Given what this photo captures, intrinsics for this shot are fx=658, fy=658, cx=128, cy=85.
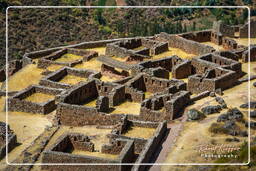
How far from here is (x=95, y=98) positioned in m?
61.9

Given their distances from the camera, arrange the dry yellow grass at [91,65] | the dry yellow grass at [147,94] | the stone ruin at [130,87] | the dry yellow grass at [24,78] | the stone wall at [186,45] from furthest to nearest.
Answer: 1. the stone wall at [186,45]
2. the dry yellow grass at [91,65]
3. the dry yellow grass at [24,78]
4. the dry yellow grass at [147,94]
5. the stone ruin at [130,87]

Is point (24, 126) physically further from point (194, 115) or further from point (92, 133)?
point (194, 115)

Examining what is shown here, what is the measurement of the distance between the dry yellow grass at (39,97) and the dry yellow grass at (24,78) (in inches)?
220

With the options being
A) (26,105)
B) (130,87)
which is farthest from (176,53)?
(26,105)

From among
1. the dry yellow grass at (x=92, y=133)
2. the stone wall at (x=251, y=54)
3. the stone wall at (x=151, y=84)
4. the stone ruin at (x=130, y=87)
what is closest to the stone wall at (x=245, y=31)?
the stone ruin at (x=130, y=87)

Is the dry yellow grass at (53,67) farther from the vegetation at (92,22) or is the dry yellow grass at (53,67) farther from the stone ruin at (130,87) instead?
the vegetation at (92,22)

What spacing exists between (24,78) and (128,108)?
17.2 meters

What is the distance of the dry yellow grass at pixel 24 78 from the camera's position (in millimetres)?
69625

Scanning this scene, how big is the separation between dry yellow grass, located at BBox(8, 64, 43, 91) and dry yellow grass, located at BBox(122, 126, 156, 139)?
20097 millimetres

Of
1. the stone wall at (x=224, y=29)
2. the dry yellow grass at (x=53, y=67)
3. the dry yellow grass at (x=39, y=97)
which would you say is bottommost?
the dry yellow grass at (x=39, y=97)

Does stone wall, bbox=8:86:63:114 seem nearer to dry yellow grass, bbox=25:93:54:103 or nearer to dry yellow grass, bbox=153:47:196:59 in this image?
dry yellow grass, bbox=25:93:54:103

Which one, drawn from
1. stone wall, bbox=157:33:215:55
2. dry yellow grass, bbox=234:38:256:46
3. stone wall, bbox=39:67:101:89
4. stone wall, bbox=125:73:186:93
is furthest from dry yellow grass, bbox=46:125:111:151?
dry yellow grass, bbox=234:38:256:46

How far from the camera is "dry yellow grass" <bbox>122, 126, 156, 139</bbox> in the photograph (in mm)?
50875

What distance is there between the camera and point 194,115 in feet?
172
